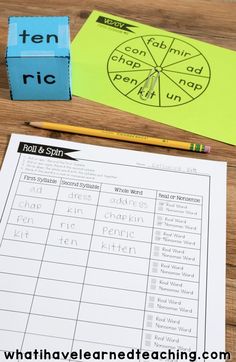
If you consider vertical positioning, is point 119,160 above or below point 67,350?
above

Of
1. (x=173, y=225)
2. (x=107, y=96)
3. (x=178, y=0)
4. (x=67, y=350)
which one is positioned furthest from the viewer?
(x=178, y=0)

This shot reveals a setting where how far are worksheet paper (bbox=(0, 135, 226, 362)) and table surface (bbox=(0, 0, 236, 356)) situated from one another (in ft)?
0.05

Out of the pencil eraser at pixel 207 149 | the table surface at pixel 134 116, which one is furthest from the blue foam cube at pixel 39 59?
the pencil eraser at pixel 207 149

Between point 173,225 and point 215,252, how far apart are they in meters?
0.07

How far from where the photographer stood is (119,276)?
649mm

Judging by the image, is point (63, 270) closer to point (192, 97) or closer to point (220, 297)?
point (220, 297)

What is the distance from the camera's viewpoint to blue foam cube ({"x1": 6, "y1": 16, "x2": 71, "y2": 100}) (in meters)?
0.76

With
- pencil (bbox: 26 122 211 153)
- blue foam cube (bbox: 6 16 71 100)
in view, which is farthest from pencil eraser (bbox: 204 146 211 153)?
blue foam cube (bbox: 6 16 71 100)

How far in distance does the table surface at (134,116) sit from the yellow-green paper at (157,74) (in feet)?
0.06

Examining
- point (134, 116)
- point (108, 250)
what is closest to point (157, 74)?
point (134, 116)

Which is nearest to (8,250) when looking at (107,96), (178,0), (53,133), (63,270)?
(63,270)

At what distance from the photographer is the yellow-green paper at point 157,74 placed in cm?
82

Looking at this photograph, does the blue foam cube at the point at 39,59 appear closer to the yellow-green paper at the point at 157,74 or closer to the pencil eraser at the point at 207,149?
the yellow-green paper at the point at 157,74

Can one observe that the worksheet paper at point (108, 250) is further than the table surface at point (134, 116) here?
No
